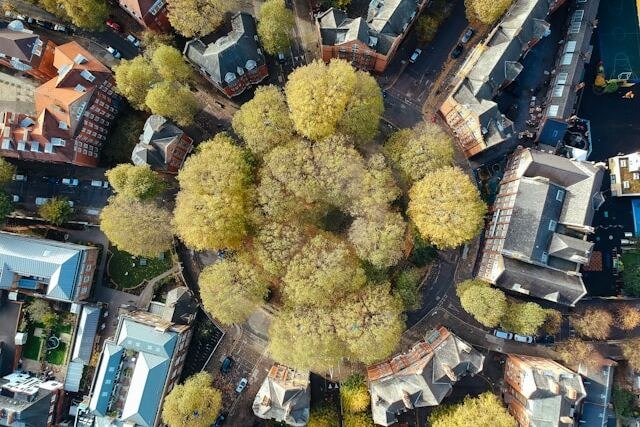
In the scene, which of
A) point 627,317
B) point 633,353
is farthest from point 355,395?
point 627,317

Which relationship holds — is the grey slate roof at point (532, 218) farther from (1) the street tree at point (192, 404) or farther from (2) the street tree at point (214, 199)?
(1) the street tree at point (192, 404)

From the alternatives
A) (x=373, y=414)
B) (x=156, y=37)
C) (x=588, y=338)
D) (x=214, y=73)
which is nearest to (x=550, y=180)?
(x=588, y=338)

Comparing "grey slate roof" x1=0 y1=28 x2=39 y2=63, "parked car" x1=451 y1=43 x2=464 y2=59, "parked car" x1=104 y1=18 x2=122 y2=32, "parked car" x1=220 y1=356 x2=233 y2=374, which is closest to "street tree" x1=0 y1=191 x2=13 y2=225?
"grey slate roof" x1=0 y1=28 x2=39 y2=63

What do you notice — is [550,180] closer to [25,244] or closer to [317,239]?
[317,239]

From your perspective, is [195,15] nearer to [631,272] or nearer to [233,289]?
[233,289]

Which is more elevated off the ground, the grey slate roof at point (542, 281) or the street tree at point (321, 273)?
the grey slate roof at point (542, 281)

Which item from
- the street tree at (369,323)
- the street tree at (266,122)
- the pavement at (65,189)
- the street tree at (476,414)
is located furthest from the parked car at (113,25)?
the street tree at (476,414)
